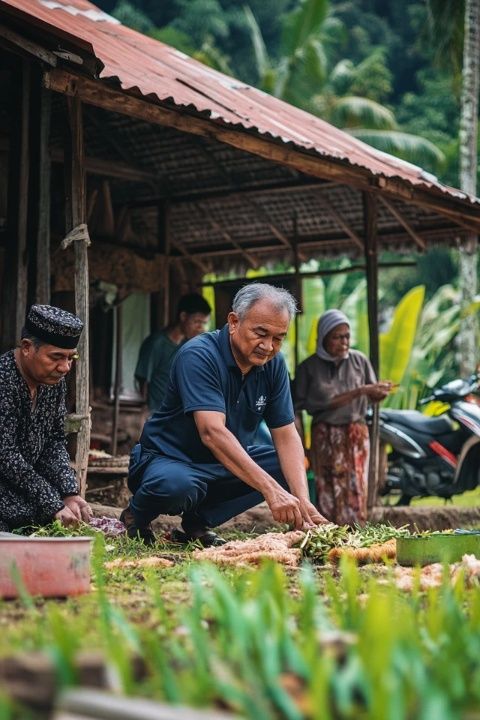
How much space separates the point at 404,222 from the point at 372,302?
3.45 ft

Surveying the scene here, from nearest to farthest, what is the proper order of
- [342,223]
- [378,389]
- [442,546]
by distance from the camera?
[442,546]
[378,389]
[342,223]

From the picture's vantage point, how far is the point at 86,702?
218 centimetres

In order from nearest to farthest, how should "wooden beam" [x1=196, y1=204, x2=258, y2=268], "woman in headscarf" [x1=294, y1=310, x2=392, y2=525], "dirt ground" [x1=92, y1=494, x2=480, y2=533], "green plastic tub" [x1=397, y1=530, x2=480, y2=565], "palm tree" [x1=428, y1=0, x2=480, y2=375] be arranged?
1. "green plastic tub" [x1=397, y1=530, x2=480, y2=565]
2. "dirt ground" [x1=92, y1=494, x2=480, y2=533]
3. "woman in headscarf" [x1=294, y1=310, x2=392, y2=525]
4. "wooden beam" [x1=196, y1=204, x2=258, y2=268]
5. "palm tree" [x1=428, y1=0, x2=480, y2=375]

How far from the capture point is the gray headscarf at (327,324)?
9.22m

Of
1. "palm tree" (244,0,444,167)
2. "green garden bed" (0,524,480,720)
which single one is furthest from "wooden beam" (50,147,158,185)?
"palm tree" (244,0,444,167)

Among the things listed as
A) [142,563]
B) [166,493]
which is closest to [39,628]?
[142,563]

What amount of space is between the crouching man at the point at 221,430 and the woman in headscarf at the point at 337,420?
2836 millimetres

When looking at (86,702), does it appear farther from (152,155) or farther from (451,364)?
(451,364)

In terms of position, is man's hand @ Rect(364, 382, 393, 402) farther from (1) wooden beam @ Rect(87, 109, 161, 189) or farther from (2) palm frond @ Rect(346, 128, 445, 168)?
(2) palm frond @ Rect(346, 128, 445, 168)

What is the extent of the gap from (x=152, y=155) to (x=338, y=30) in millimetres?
26665

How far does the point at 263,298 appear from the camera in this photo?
19.2 ft

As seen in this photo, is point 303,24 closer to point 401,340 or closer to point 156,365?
point 401,340

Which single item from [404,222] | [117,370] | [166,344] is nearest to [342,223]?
[404,222]

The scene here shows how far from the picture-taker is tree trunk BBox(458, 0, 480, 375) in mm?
15070
